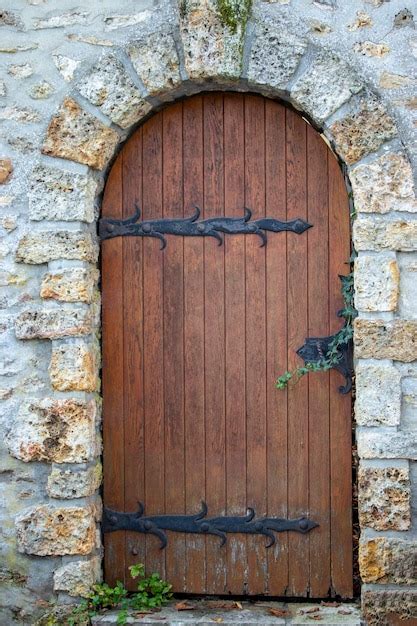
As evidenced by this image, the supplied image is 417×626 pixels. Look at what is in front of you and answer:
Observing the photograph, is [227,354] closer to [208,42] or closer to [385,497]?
[385,497]

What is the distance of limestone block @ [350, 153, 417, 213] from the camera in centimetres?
395

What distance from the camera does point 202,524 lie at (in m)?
4.30

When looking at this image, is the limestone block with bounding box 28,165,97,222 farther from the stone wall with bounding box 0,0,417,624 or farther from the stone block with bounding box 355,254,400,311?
the stone block with bounding box 355,254,400,311

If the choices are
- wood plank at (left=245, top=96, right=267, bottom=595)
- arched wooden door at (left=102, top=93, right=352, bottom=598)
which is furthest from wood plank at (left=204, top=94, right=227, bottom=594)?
wood plank at (left=245, top=96, right=267, bottom=595)

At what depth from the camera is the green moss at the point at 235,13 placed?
404cm

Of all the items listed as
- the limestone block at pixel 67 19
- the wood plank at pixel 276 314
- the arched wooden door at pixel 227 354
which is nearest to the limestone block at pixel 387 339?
the arched wooden door at pixel 227 354

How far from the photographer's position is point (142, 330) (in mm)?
4332

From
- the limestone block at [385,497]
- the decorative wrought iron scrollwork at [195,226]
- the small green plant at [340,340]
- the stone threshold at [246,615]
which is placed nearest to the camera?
the limestone block at [385,497]

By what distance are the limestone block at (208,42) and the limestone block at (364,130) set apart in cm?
56

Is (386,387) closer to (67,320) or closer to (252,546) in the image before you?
(252,546)

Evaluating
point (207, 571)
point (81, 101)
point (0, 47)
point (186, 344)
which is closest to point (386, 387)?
point (186, 344)

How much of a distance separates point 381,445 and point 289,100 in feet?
5.34

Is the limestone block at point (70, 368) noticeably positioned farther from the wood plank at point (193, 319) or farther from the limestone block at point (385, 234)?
the limestone block at point (385, 234)

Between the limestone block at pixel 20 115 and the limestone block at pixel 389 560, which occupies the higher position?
the limestone block at pixel 20 115
